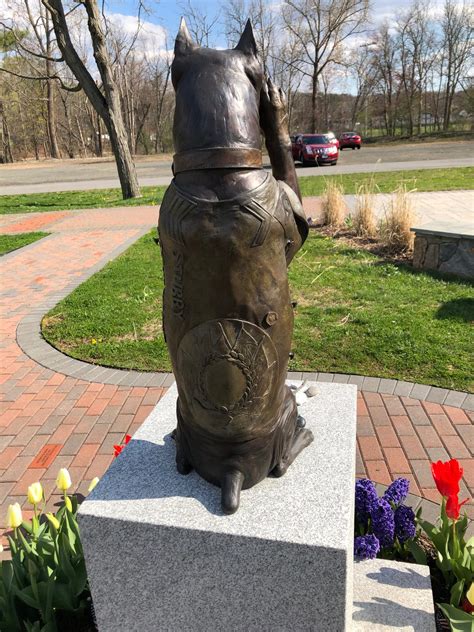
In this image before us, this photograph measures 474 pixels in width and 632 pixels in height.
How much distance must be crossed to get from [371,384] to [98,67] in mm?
13074

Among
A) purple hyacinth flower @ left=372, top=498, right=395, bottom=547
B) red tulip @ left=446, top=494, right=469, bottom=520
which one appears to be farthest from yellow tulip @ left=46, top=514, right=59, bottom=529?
red tulip @ left=446, top=494, right=469, bottom=520

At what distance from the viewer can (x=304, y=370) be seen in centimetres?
456

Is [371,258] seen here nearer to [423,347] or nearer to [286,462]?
[423,347]

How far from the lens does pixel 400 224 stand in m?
8.08

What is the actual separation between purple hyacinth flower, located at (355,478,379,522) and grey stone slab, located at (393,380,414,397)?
1825 mm

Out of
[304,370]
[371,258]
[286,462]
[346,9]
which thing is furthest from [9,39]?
[286,462]

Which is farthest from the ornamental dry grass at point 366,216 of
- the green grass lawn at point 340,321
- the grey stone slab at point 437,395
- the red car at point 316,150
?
the red car at point 316,150

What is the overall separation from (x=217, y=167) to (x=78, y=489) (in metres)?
2.41

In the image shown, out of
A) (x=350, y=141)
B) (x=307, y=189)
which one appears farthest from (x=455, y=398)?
(x=350, y=141)

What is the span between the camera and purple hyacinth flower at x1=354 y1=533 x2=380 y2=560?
7.40 ft

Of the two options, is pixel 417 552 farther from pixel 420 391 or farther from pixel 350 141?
pixel 350 141

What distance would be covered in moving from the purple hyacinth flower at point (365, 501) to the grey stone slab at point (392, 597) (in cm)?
21

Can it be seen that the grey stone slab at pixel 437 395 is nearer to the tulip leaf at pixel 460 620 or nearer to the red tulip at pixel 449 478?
the red tulip at pixel 449 478

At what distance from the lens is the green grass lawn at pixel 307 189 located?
13969 mm
